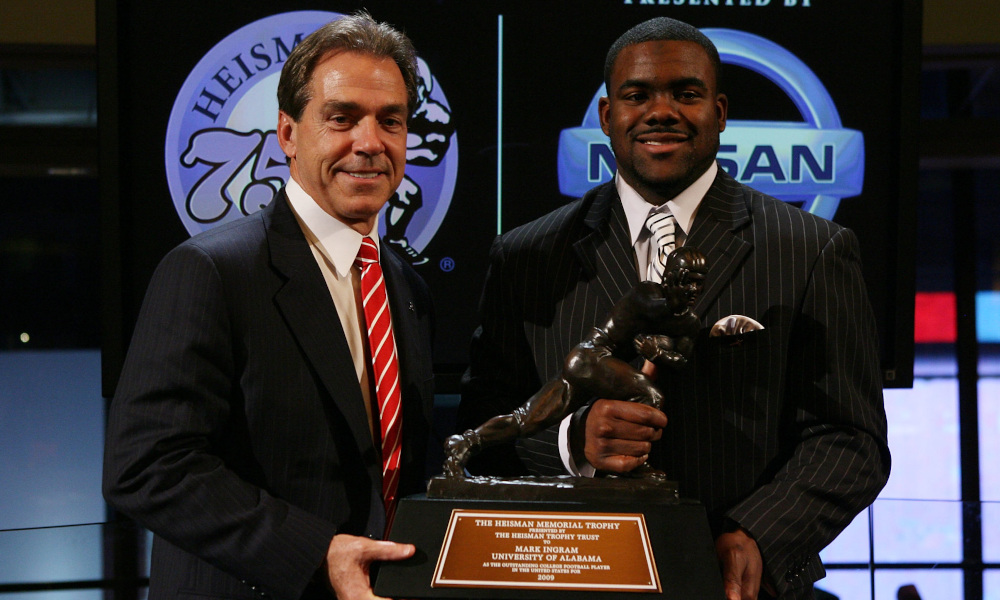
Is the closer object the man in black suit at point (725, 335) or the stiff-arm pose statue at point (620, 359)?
the stiff-arm pose statue at point (620, 359)

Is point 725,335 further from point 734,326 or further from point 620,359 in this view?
point 620,359

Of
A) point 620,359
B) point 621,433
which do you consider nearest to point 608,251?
point 620,359

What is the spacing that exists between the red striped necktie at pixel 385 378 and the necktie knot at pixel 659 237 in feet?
1.75

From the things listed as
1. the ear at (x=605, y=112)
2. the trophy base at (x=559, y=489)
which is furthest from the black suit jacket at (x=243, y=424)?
the ear at (x=605, y=112)

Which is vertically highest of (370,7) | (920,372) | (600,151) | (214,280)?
(370,7)

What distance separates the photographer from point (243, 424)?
1700 millimetres

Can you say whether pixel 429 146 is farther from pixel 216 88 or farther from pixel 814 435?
pixel 814 435

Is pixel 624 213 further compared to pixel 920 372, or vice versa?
pixel 920 372

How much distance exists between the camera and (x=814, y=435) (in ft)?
5.80

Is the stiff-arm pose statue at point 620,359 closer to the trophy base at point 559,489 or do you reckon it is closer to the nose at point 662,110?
the trophy base at point 559,489

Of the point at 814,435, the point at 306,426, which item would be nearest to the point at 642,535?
the point at 814,435

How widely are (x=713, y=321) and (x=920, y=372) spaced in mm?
3831

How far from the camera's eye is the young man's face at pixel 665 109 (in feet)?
5.95

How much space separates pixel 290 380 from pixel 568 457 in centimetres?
53
